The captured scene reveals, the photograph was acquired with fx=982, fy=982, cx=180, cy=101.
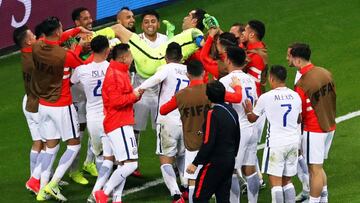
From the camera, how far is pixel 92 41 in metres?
13.2

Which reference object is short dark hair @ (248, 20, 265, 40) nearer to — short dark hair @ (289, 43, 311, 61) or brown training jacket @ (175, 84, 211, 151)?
short dark hair @ (289, 43, 311, 61)

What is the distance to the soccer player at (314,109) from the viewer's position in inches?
491

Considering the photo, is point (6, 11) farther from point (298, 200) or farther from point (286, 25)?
point (298, 200)

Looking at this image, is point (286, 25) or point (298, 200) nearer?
point (298, 200)

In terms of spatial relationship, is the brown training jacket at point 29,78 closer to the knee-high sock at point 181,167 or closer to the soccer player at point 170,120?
the soccer player at point 170,120

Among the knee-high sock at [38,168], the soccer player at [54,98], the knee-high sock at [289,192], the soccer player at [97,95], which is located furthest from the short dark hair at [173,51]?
the knee-high sock at [38,168]

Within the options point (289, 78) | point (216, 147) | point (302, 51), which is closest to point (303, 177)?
point (302, 51)

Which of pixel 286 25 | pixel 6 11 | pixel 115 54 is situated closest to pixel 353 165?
pixel 115 54

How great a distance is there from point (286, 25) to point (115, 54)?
878cm

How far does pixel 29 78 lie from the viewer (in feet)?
46.2

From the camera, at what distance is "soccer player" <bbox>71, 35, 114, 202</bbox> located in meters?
13.2

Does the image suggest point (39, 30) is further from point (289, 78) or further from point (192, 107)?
point (289, 78)

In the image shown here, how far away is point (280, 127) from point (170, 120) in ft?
5.86

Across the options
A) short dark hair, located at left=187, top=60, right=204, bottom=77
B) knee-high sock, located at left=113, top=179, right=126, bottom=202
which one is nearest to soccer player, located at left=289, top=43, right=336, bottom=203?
short dark hair, located at left=187, top=60, right=204, bottom=77
